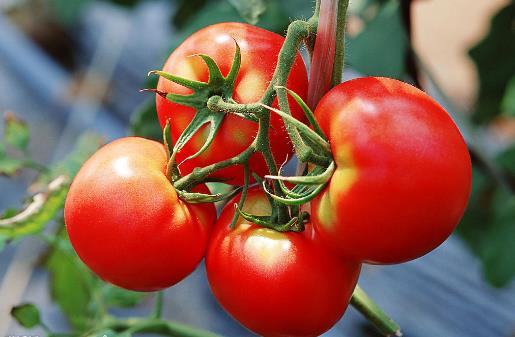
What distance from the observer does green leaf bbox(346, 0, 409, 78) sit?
0.84 metres

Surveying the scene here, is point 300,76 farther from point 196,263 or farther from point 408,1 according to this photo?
point 408,1

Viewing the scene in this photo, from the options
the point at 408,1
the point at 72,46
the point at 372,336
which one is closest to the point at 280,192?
the point at 408,1

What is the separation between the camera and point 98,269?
0.51 metres

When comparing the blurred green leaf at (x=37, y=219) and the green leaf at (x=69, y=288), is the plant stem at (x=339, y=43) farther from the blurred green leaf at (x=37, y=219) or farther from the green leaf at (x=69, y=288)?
the green leaf at (x=69, y=288)

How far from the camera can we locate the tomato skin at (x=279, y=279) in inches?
18.7

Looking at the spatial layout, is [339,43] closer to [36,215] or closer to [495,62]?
[36,215]

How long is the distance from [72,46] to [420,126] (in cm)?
223

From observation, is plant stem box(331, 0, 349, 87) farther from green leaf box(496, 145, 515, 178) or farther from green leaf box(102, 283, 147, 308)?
green leaf box(496, 145, 515, 178)

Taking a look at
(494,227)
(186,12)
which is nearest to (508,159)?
(494,227)

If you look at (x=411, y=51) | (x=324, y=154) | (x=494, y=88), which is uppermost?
(x=324, y=154)

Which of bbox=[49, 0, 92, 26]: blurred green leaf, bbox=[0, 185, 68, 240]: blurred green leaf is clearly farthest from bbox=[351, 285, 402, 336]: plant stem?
bbox=[49, 0, 92, 26]: blurred green leaf

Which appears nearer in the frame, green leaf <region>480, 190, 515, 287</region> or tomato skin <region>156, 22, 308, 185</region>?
tomato skin <region>156, 22, 308, 185</region>

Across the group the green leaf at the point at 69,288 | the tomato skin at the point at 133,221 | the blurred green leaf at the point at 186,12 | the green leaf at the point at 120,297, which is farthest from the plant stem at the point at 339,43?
the blurred green leaf at the point at 186,12

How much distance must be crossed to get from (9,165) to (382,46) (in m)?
0.43
